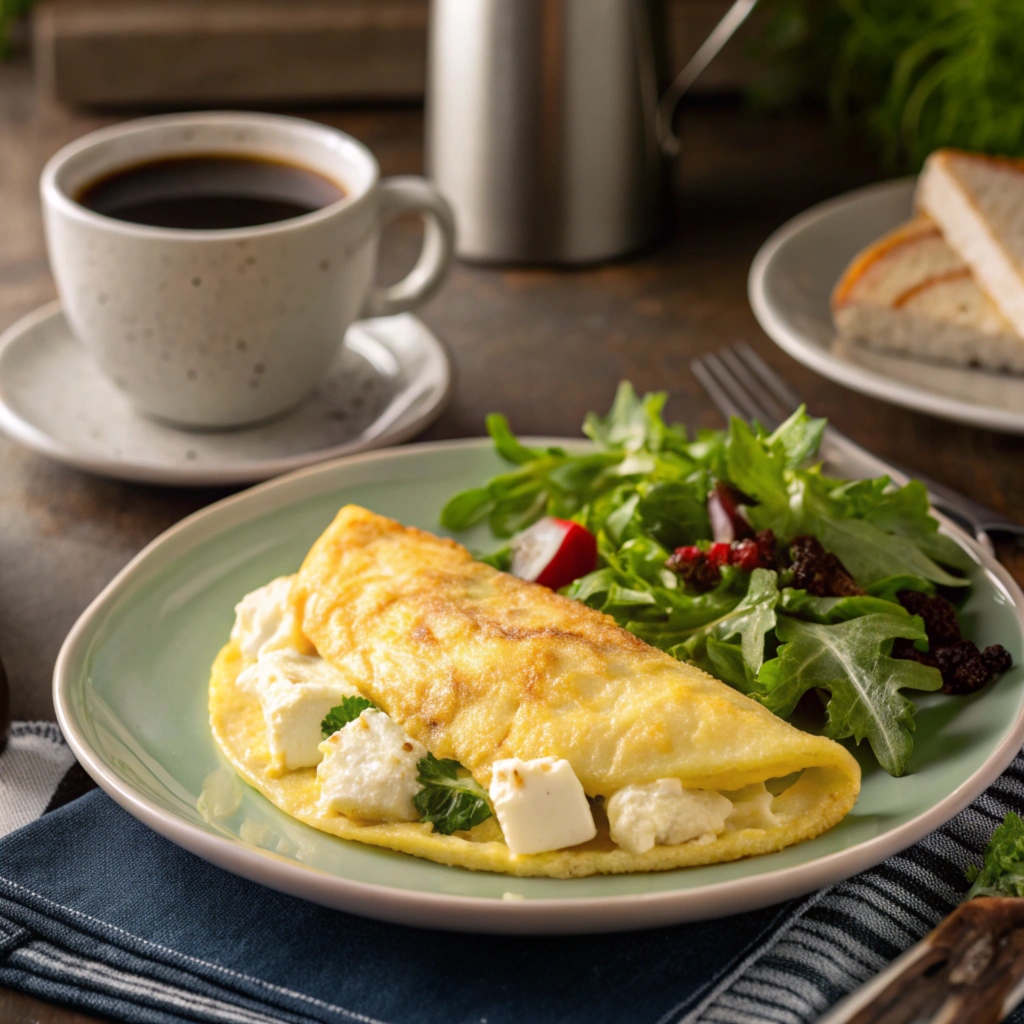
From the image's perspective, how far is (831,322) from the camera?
110 inches

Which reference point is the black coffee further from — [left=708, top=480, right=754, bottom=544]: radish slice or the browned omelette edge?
the browned omelette edge

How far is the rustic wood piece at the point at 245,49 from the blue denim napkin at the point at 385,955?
3.19 meters

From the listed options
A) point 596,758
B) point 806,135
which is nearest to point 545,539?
point 596,758

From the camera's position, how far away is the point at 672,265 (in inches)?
135

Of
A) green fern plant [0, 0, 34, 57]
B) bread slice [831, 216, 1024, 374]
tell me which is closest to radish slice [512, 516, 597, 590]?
bread slice [831, 216, 1024, 374]

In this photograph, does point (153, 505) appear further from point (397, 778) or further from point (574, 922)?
point (574, 922)

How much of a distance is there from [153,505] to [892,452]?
1438mm

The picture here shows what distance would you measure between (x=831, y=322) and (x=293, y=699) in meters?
1.68

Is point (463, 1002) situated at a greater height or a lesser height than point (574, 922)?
lesser

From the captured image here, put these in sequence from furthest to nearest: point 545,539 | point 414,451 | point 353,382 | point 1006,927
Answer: point 353,382 → point 414,451 → point 545,539 → point 1006,927

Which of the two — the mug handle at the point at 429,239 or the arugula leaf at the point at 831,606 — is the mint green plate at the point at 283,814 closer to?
the arugula leaf at the point at 831,606

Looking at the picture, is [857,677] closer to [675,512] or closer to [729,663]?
[729,663]

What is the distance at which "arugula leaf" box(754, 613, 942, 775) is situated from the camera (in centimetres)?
157

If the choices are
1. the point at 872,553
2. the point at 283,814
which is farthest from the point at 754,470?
the point at 283,814
